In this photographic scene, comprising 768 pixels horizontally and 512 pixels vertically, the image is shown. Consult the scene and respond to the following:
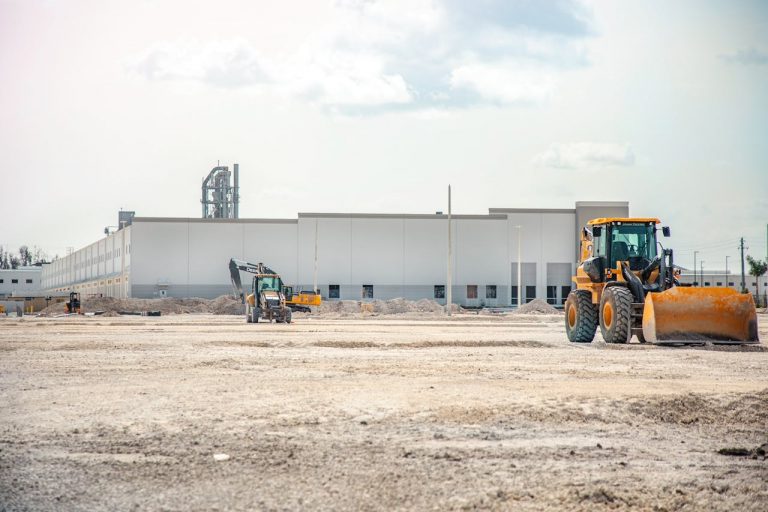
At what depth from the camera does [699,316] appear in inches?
828

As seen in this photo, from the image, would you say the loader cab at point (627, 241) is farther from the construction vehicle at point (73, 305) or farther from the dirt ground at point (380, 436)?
the construction vehicle at point (73, 305)

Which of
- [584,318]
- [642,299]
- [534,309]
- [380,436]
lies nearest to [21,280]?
[534,309]

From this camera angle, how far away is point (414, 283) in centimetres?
8581

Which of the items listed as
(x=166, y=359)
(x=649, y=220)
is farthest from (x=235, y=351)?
(x=649, y=220)

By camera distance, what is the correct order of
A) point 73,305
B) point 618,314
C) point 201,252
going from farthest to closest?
point 201,252
point 73,305
point 618,314

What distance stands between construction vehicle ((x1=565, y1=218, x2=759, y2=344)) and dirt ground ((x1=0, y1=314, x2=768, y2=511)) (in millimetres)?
3734

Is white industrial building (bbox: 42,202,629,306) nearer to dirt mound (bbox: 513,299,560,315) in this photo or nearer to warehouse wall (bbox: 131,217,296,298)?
warehouse wall (bbox: 131,217,296,298)

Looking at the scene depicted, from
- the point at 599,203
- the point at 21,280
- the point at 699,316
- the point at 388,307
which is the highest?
the point at 599,203

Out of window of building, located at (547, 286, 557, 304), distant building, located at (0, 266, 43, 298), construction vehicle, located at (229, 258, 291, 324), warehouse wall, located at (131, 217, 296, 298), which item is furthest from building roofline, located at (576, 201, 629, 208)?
distant building, located at (0, 266, 43, 298)

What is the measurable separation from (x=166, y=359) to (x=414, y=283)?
67.7m

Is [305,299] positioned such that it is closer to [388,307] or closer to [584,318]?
[388,307]

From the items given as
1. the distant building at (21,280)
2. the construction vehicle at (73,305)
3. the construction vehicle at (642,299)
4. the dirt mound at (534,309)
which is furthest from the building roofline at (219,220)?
the distant building at (21,280)

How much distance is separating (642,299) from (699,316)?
6.09ft

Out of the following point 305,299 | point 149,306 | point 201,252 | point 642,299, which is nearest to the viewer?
point 642,299
